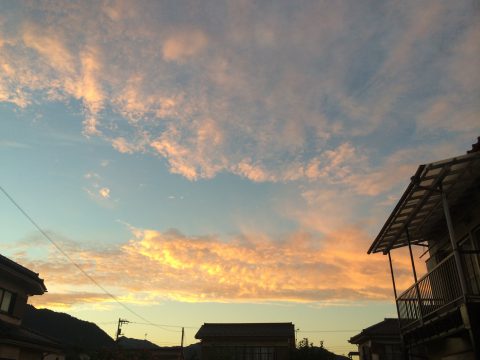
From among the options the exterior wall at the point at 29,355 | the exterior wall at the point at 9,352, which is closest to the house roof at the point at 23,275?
the exterior wall at the point at 29,355

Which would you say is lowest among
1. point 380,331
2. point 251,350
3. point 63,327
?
point 251,350

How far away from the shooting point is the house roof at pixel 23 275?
57.8 feet

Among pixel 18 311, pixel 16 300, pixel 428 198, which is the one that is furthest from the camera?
pixel 18 311

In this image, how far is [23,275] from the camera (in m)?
18.8

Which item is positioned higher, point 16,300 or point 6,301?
point 16,300

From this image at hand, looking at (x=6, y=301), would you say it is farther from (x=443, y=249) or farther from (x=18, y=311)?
(x=443, y=249)

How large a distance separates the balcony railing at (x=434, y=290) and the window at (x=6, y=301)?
17068 millimetres

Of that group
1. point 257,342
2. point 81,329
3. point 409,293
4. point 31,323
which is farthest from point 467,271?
point 81,329

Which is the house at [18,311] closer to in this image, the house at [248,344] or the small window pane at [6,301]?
the small window pane at [6,301]

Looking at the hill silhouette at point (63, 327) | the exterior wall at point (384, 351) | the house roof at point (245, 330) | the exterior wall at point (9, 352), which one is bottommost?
the exterior wall at point (9, 352)

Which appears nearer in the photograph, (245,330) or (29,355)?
(29,355)

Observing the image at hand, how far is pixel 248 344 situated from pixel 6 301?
28.2 m

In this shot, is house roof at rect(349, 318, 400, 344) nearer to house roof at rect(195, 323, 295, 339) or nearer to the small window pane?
house roof at rect(195, 323, 295, 339)

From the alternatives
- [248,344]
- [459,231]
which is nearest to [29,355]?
[459,231]
